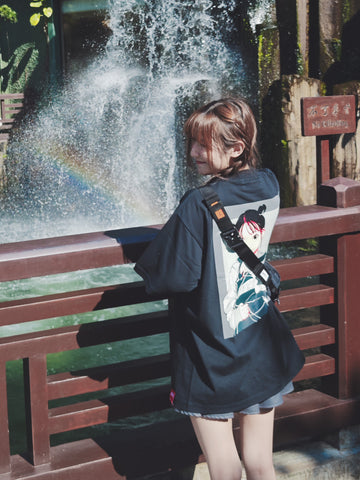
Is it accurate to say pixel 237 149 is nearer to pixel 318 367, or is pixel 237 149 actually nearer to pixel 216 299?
pixel 216 299

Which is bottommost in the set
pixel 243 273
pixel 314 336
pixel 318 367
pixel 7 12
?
pixel 318 367

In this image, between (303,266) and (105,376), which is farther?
(303,266)

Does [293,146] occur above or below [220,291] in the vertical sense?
above

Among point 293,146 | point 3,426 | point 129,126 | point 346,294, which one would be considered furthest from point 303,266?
point 129,126

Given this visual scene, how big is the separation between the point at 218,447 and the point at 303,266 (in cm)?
88

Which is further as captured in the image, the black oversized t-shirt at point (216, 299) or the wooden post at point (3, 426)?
the wooden post at point (3, 426)

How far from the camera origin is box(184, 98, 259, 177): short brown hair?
180cm

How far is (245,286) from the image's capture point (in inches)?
74.0

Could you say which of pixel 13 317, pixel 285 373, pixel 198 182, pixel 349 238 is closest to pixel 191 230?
pixel 285 373

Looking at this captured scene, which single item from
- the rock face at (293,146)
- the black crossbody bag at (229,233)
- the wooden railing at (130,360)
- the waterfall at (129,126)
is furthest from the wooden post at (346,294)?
the waterfall at (129,126)

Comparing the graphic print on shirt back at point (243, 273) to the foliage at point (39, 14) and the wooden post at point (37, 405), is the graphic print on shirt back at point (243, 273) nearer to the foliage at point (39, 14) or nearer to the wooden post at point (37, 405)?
the wooden post at point (37, 405)

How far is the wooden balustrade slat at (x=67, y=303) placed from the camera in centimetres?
205

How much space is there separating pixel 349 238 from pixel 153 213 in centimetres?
883

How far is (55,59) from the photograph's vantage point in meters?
14.9
